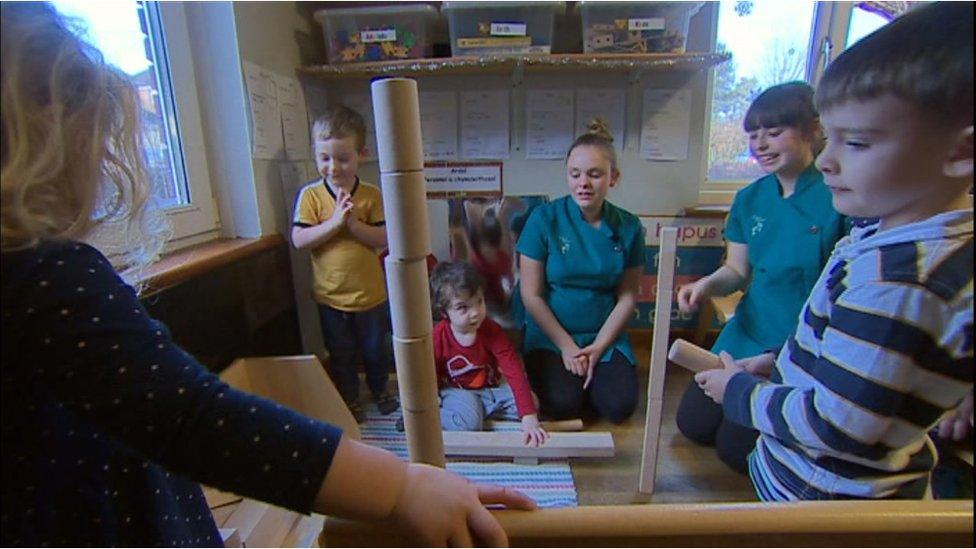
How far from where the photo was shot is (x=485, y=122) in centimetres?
154

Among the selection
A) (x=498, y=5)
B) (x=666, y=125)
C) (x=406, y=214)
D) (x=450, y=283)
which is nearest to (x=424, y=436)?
(x=406, y=214)

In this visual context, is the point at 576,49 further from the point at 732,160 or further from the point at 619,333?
the point at 619,333

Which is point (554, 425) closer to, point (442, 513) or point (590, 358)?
point (590, 358)

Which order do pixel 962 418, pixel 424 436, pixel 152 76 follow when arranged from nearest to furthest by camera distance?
1. pixel 962 418
2. pixel 424 436
3. pixel 152 76

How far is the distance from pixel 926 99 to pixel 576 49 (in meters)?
1.51

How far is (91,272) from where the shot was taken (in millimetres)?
287

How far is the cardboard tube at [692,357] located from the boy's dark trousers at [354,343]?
0.94 m

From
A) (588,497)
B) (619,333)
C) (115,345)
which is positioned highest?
(115,345)

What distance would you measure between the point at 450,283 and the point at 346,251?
0.96 feet

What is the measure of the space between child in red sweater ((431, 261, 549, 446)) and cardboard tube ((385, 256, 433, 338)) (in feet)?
3.12

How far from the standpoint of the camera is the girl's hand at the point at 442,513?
11.7 inches

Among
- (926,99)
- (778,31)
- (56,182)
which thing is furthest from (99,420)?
(778,31)

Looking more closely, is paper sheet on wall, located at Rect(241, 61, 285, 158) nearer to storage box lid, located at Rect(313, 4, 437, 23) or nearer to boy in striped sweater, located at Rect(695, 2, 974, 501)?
storage box lid, located at Rect(313, 4, 437, 23)

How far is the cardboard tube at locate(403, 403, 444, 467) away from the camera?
1.27 feet
